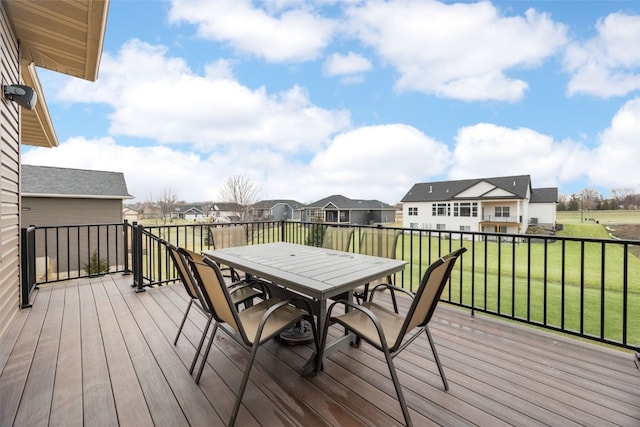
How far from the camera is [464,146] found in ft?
75.6

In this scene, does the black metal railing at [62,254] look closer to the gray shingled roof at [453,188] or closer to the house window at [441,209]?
the house window at [441,209]

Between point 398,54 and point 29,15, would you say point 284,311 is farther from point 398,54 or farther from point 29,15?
point 398,54

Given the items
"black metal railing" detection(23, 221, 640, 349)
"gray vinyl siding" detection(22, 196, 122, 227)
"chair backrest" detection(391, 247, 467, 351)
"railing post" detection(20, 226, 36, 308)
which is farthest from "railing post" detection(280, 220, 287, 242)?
"gray vinyl siding" detection(22, 196, 122, 227)

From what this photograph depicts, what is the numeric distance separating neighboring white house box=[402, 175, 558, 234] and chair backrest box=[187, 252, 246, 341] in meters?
26.7

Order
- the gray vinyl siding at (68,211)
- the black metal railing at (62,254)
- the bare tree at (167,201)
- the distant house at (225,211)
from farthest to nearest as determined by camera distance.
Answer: the distant house at (225,211) < the bare tree at (167,201) < the gray vinyl siding at (68,211) < the black metal railing at (62,254)

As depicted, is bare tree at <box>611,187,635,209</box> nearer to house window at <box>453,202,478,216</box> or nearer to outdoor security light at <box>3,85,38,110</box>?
house window at <box>453,202,478,216</box>

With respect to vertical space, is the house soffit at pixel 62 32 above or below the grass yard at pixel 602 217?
above

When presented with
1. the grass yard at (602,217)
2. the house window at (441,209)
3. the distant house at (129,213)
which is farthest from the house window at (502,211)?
the distant house at (129,213)

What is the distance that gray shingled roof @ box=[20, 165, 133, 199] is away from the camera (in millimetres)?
10383

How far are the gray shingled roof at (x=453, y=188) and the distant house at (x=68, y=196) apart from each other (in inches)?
998

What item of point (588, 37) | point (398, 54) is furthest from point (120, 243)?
point (588, 37)

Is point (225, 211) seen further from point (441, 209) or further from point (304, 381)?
point (441, 209)

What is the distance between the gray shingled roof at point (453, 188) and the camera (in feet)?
81.8

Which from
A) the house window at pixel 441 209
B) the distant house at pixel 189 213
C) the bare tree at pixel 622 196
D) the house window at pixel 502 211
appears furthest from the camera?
the house window at pixel 441 209
